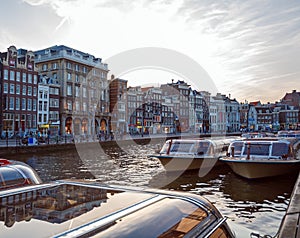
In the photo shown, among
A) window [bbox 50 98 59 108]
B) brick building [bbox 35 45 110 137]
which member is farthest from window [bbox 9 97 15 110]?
brick building [bbox 35 45 110 137]

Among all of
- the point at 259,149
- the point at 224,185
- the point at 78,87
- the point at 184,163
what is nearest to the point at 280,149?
the point at 259,149

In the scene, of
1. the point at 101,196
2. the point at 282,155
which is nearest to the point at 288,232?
the point at 101,196

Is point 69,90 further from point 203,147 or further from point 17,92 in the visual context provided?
point 203,147

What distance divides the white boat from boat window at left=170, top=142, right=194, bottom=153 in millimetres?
2383

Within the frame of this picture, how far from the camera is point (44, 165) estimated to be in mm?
21188

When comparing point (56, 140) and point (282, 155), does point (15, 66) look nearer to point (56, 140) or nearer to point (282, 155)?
point (56, 140)

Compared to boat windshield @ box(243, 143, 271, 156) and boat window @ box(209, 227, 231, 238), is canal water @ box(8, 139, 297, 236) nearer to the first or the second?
boat windshield @ box(243, 143, 271, 156)

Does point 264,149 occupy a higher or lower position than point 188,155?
higher

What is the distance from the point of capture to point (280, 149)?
1530 centimetres

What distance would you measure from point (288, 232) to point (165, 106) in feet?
255

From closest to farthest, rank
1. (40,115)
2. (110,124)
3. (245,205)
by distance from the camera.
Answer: (245,205) → (40,115) → (110,124)

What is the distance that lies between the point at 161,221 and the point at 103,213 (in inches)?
19.2

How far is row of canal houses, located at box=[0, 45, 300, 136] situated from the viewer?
45594mm

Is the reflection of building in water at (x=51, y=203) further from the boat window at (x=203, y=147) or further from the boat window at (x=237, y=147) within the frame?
the boat window at (x=203, y=147)
